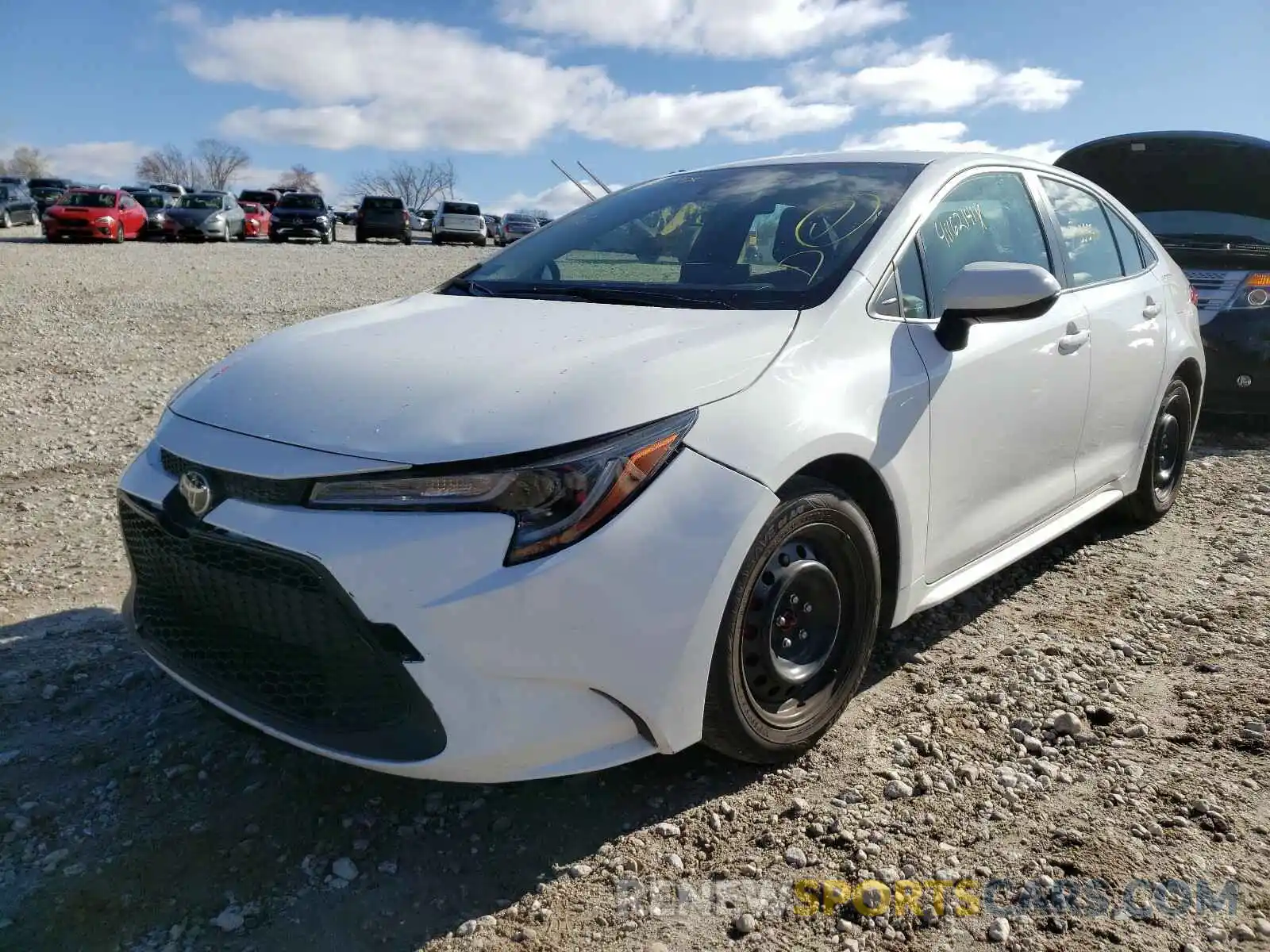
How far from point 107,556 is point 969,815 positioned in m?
3.43

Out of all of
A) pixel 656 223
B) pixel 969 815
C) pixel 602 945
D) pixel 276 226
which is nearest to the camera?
pixel 602 945

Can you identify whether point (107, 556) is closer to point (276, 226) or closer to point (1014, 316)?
point (1014, 316)

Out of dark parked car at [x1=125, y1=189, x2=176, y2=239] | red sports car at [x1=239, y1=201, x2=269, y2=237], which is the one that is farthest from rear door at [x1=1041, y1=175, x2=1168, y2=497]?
red sports car at [x1=239, y1=201, x2=269, y2=237]

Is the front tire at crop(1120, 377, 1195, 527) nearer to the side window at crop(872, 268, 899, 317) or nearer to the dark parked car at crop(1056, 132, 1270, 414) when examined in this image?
the dark parked car at crop(1056, 132, 1270, 414)

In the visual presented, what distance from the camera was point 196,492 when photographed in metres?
2.19

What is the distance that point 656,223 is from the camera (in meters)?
3.34

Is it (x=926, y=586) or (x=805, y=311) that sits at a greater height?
(x=805, y=311)

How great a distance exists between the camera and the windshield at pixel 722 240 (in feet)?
9.06

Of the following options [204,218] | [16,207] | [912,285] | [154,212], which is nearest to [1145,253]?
[912,285]

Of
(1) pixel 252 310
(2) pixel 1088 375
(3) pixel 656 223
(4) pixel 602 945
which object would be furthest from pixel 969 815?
(1) pixel 252 310

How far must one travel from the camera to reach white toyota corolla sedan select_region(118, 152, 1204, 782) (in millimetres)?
1985

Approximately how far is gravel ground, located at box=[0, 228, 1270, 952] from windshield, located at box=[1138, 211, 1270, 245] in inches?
151

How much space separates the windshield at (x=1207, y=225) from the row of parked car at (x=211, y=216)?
1803 centimetres

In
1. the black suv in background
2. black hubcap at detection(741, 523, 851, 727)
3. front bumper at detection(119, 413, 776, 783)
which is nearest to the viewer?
front bumper at detection(119, 413, 776, 783)
